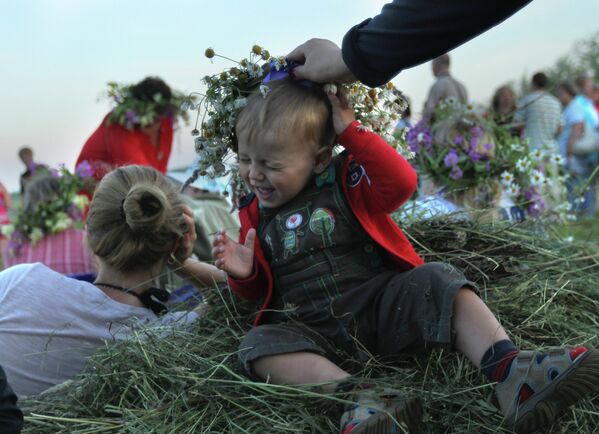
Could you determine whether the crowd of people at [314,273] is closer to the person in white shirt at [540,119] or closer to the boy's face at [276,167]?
the boy's face at [276,167]

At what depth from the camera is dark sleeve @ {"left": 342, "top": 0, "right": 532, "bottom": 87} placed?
68.4 inches

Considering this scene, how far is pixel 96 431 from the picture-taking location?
6.75 feet

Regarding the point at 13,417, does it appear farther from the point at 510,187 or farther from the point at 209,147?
the point at 510,187

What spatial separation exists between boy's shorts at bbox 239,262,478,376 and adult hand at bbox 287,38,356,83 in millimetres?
680

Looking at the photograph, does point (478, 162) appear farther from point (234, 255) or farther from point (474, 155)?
point (234, 255)

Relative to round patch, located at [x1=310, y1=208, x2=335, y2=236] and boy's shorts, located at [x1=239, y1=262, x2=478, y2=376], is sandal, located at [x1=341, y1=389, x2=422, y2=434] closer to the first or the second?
boy's shorts, located at [x1=239, y1=262, x2=478, y2=376]

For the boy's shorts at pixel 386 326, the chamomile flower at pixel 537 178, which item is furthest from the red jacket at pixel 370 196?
the chamomile flower at pixel 537 178

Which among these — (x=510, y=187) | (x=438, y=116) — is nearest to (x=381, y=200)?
Result: (x=510, y=187)

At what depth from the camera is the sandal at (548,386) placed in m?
1.79

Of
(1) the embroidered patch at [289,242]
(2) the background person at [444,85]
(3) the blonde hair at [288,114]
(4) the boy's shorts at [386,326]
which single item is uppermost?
(2) the background person at [444,85]

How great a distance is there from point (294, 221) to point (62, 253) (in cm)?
286

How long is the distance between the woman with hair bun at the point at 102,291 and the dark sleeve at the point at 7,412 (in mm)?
962

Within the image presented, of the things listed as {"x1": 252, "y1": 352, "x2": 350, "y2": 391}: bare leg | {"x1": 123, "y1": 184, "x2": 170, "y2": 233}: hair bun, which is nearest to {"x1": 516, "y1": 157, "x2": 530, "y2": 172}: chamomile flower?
{"x1": 123, "y1": 184, "x2": 170, "y2": 233}: hair bun

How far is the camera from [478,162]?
4.43 m
